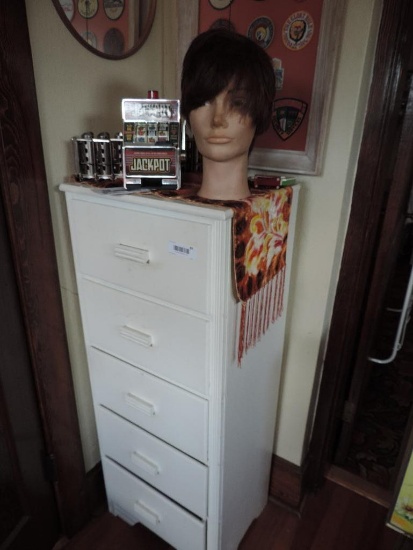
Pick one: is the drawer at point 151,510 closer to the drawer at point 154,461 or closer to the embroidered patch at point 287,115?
the drawer at point 154,461

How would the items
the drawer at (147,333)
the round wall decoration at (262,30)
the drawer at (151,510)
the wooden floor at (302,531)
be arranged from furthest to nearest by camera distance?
the wooden floor at (302,531) < the drawer at (151,510) < the round wall decoration at (262,30) < the drawer at (147,333)

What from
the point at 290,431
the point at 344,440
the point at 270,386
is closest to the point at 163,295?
the point at 270,386

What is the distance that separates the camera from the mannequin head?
2.63 ft

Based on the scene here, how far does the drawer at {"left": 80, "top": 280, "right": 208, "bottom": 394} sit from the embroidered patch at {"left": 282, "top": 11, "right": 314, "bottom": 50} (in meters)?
0.78

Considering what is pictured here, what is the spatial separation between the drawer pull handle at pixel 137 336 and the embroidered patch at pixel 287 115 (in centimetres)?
69

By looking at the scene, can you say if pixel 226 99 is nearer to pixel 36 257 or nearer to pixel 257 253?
pixel 257 253

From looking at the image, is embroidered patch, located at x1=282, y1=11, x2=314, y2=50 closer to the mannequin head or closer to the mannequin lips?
the mannequin head

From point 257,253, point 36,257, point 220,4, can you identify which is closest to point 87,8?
point 220,4

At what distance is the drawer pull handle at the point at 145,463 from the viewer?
116 cm

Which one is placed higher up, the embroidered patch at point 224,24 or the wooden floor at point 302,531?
the embroidered patch at point 224,24

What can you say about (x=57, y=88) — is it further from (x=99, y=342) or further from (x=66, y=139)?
(x=99, y=342)

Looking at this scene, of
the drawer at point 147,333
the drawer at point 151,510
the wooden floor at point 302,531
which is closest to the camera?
the drawer at point 147,333

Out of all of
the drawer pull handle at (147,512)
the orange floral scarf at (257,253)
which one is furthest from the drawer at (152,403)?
the drawer pull handle at (147,512)

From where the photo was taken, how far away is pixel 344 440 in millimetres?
1616
